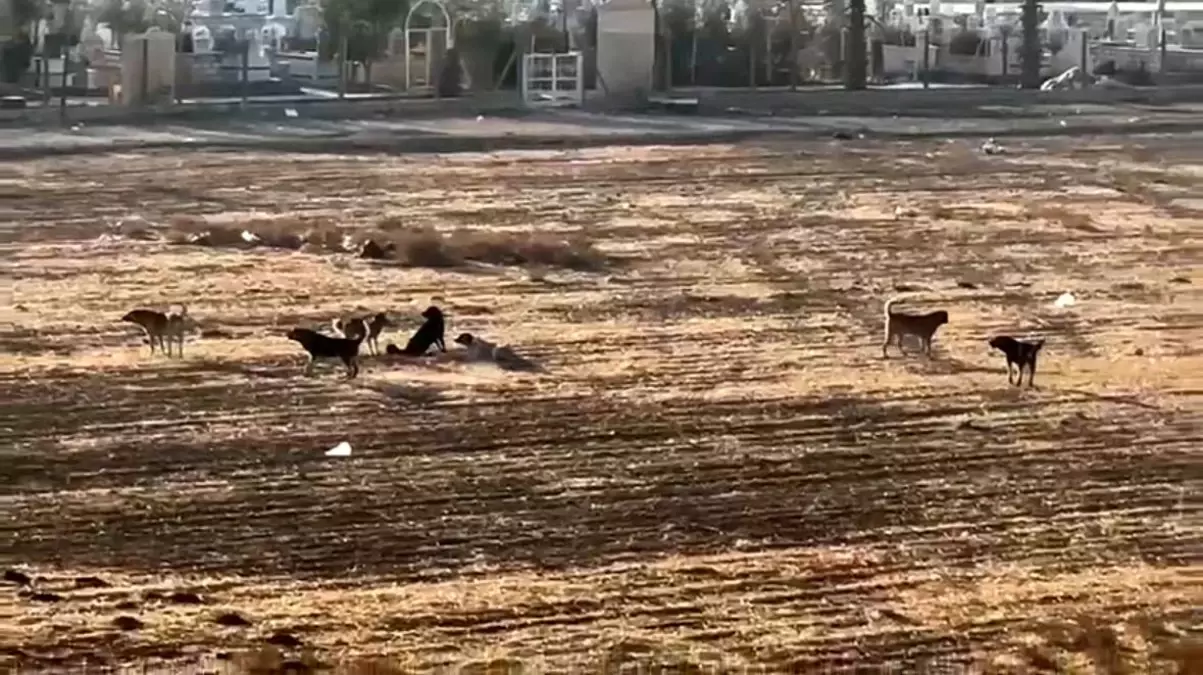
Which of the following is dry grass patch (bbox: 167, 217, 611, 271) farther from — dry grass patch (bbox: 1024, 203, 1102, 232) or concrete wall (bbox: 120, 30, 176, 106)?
concrete wall (bbox: 120, 30, 176, 106)

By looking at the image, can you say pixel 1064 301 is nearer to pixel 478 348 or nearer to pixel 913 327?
pixel 913 327

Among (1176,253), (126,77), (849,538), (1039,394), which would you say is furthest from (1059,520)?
(126,77)

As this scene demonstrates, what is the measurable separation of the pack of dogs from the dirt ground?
0.21m

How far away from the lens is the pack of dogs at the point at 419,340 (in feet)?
62.0

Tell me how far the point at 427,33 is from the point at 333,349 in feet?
123

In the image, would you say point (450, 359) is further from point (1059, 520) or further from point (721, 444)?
point (1059, 520)

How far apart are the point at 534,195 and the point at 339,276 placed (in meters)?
9.07

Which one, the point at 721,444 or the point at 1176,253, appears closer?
the point at 721,444

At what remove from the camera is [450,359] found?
19.5 metres

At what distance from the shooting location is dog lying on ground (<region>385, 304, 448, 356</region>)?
19.7 meters

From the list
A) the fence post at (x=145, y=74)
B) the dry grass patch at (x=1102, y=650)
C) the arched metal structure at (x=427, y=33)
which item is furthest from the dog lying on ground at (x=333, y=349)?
the arched metal structure at (x=427, y=33)

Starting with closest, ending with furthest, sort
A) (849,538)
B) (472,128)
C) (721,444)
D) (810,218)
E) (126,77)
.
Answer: (849,538) → (721,444) → (810,218) → (472,128) → (126,77)

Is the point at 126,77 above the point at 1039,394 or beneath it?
above

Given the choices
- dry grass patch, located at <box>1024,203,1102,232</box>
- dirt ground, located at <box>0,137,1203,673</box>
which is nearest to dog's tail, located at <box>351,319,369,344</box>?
dirt ground, located at <box>0,137,1203,673</box>
